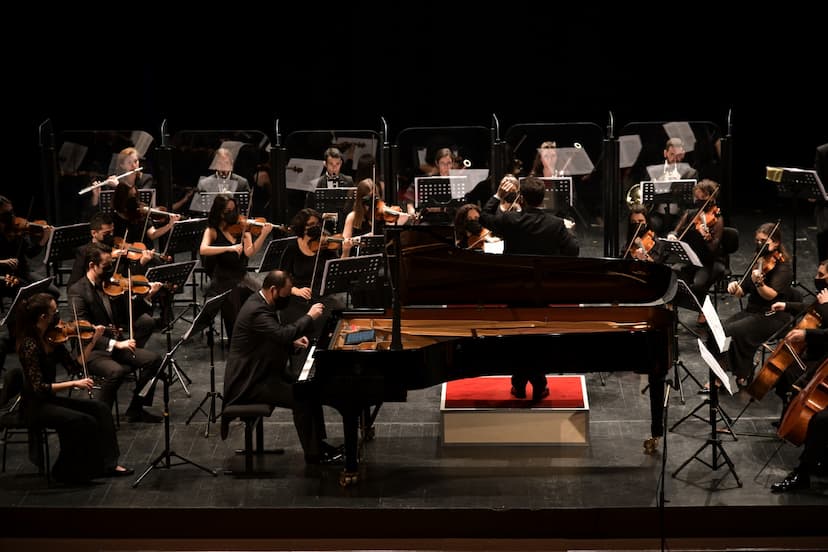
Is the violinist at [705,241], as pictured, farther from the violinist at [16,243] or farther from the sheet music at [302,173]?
the violinist at [16,243]

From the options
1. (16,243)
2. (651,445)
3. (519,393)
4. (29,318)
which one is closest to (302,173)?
(16,243)

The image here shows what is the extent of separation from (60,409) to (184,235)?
9.82 ft

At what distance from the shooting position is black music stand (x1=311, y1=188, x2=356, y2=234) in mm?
12499

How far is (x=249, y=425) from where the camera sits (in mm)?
8133

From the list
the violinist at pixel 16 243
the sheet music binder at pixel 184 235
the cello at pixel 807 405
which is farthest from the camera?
the violinist at pixel 16 243

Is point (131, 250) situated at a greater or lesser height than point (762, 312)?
greater

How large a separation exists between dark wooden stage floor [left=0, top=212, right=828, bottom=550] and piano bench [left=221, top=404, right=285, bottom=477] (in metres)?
0.10

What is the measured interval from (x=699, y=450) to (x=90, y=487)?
4199mm

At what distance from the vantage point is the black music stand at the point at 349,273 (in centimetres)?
931

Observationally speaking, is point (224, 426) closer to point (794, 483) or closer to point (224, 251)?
point (224, 251)

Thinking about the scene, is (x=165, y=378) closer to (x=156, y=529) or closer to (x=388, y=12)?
(x=156, y=529)

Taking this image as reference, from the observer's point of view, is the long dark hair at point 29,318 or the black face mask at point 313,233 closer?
the long dark hair at point 29,318

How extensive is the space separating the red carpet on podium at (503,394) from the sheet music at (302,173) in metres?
4.42

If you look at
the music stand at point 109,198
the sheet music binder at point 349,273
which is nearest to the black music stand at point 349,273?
the sheet music binder at point 349,273
